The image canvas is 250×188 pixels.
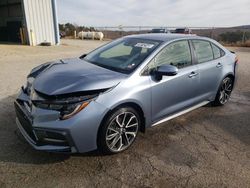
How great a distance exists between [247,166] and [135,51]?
2294mm

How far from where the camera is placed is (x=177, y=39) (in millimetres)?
3982

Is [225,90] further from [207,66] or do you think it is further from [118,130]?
[118,130]

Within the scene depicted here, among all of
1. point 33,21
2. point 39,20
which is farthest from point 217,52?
point 39,20

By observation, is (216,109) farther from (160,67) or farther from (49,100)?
(49,100)

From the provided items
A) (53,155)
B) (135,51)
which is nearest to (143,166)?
(53,155)

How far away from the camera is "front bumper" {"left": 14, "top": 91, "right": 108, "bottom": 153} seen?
268 centimetres

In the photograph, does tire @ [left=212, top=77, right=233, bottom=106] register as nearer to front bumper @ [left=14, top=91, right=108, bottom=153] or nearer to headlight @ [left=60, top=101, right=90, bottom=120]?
front bumper @ [left=14, top=91, right=108, bottom=153]

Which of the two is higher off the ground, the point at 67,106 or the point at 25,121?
the point at 67,106

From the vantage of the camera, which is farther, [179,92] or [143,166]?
[179,92]

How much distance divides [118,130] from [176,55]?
1.63 m

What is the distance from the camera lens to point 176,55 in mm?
3893

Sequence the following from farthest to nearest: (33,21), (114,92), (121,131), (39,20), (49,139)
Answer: (39,20)
(33,21)
(121,131)
(114,92)
(49,139)

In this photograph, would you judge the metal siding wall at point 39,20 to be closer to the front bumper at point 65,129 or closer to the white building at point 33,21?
the white building at point 33,21

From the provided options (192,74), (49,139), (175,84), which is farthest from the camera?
(192,74)
